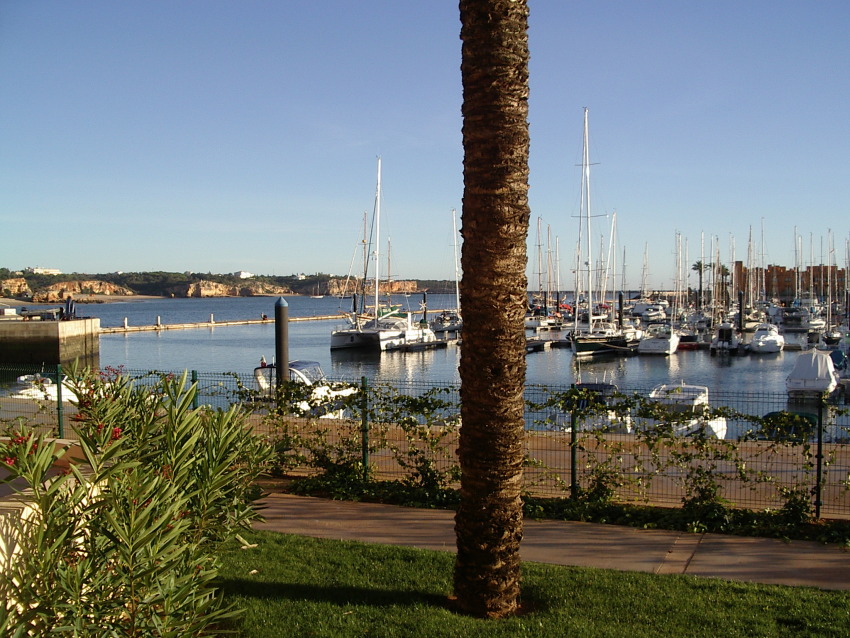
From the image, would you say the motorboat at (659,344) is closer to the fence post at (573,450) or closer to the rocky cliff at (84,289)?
the fence post at (573,450)

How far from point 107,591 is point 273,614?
2.31 meters

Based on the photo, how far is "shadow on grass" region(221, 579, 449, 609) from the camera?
6.02 metres

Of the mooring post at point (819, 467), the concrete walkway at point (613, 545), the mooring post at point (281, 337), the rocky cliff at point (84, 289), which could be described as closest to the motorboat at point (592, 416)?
the concrete walkway at point (613, 545)

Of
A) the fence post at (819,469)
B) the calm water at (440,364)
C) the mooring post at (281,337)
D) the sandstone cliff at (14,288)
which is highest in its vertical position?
the sandstone cliff at (14,288)

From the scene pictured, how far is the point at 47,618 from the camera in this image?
12.0 ft

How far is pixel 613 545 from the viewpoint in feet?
25.3

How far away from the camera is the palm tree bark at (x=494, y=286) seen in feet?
18.4

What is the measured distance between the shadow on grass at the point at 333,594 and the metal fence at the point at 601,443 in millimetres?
2527

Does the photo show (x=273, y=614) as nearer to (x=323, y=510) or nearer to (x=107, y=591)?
(x=107, y=591)

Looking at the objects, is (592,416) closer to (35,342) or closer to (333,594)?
(333,594)

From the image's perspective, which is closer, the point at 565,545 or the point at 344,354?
the point at 565,545

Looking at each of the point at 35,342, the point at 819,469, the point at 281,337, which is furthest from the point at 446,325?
the point at 819,469

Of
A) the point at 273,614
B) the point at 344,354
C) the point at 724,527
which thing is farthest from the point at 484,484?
the point at 344,354

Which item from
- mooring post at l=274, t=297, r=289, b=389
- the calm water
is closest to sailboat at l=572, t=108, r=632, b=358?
the calm water
